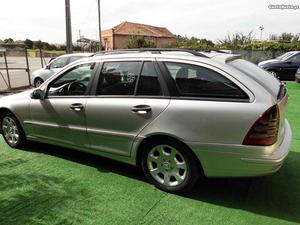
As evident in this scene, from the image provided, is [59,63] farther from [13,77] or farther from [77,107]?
[77,107]

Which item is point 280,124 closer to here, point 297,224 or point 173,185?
point 297,224

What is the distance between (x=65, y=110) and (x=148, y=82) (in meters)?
1.35

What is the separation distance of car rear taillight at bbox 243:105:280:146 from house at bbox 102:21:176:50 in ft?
154

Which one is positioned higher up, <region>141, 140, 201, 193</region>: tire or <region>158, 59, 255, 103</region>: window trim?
<region>158, 59, 255, 103</region>: window trim

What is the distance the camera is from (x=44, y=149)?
5824 mm

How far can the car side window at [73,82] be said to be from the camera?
15.6 feet

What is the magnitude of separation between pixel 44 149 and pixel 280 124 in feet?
12.3

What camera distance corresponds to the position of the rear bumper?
11.5ft

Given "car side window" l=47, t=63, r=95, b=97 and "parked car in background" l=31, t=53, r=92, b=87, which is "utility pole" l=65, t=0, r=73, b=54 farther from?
"car side window" l=47, t=63, r=95, b=97

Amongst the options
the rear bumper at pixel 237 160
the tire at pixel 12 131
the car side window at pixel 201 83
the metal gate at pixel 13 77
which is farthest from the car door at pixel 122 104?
the metal gate at pixel 13 77

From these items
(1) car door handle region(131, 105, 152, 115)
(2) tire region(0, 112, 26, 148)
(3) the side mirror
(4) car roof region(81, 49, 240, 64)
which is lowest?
(2) tire region(0, 112, 26, 148)

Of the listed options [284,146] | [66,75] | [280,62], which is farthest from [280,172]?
[280,62]

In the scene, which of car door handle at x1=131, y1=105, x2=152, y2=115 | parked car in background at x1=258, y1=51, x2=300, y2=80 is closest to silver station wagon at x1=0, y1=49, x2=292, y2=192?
car door handle at x1=131, y1=105, x2=152, y2=115

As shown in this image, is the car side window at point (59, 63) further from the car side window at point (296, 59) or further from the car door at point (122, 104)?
the car side window at point (296, 59)
